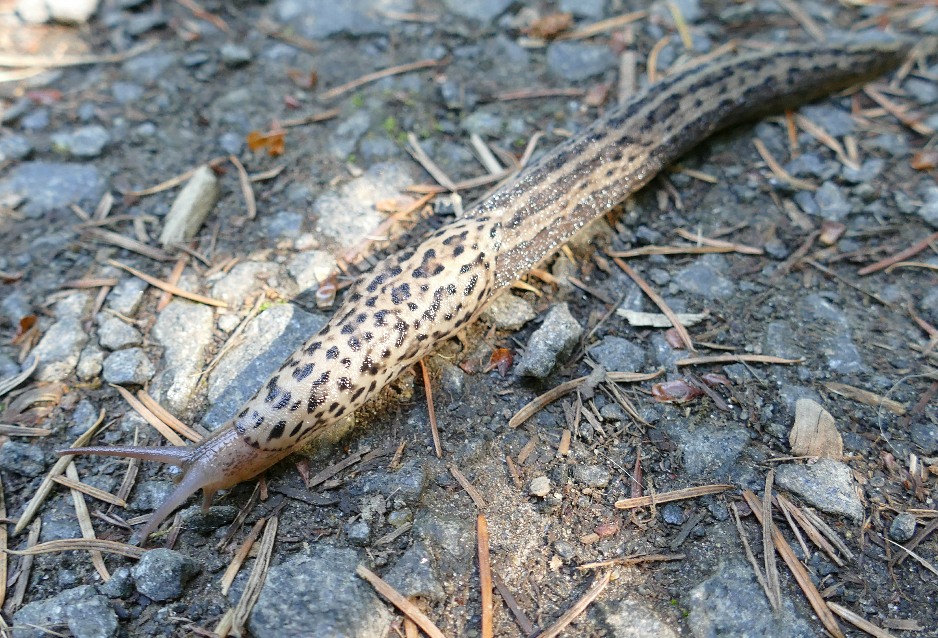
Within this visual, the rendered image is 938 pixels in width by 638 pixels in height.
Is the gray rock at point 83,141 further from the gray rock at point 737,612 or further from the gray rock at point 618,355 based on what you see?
A: the gray rock at point 737,612

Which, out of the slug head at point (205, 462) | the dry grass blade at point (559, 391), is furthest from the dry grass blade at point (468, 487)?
the slug head at point (205, 462)

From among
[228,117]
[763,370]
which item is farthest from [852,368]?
[228,117]

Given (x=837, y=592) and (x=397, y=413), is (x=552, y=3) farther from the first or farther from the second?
(x=837, y=592)

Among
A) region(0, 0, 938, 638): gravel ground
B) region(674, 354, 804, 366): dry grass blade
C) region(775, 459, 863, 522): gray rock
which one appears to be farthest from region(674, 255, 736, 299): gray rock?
region(775, 459, 863, 522): gray rock

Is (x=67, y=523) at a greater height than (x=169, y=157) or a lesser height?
lesser

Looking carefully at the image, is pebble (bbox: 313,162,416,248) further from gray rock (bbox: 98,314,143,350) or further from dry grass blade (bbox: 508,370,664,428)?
dry grass blade (bbox: 508,370,664,428)

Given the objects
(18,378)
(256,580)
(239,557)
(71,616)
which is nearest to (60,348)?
(18,378)
